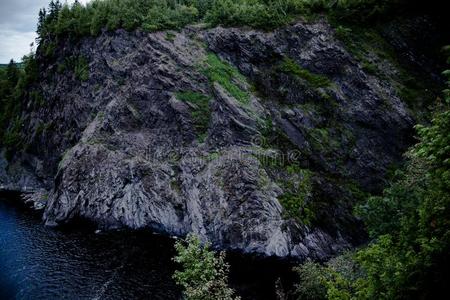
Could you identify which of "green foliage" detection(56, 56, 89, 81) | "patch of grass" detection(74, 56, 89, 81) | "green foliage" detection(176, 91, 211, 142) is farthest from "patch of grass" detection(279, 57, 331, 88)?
"green foliage" detection(56, 56, 89, 81)

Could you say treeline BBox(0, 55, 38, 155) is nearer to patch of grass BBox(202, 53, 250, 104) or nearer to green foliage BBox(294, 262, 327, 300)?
patch of grass BBox(202, 53, 250, 104)

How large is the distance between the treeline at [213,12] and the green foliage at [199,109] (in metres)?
16.1

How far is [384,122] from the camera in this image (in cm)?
6406

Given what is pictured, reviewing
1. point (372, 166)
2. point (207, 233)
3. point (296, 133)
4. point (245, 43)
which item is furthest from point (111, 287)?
point (245, 43)


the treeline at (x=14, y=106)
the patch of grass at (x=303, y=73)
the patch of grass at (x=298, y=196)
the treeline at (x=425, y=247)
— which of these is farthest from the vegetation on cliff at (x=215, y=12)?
the treeline at (x=425, y=247)

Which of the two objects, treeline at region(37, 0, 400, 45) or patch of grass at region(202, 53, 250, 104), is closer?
patch of grass at region(202, 53, 250, 104)

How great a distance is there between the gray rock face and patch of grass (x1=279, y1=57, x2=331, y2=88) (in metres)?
0.71

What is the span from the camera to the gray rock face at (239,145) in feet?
190

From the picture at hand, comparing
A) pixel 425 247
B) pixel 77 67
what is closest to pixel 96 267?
pixel 425 247

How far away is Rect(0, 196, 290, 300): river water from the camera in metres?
46.0

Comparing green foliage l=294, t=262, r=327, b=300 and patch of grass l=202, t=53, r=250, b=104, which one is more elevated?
patch of grass l=202, t=53, r=250, b=104

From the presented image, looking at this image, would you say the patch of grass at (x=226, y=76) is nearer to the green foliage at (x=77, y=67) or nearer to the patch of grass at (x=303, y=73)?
the patch of grass at (x=303, y=73)

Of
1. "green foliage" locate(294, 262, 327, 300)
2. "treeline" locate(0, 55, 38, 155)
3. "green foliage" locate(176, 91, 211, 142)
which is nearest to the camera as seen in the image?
"green foliage" locate(294, 262, 327, 300)

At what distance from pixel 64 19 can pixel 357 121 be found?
7718 centimetres
